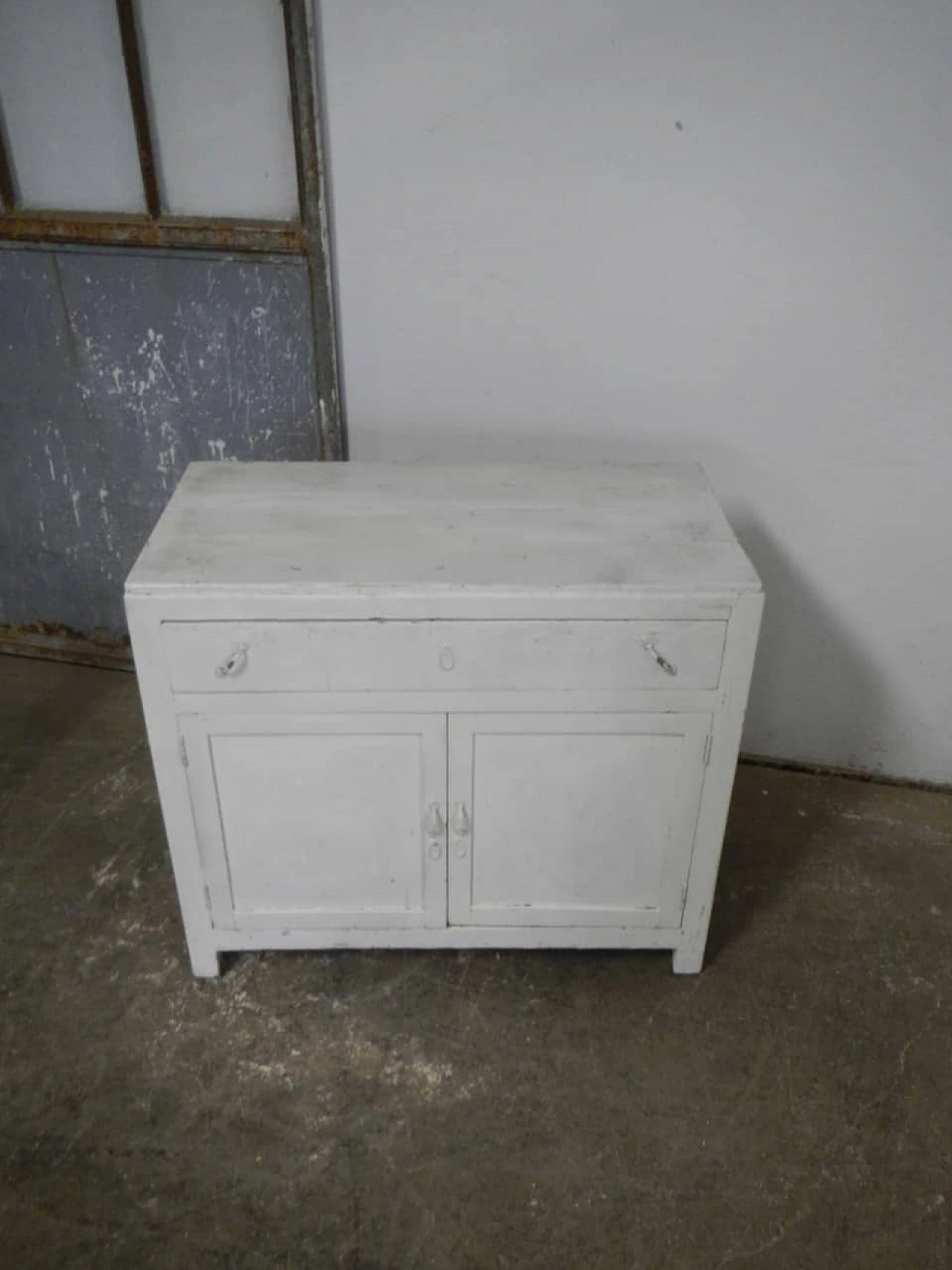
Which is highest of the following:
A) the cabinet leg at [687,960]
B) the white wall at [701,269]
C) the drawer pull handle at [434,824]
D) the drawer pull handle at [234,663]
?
the white wall at [701,269]

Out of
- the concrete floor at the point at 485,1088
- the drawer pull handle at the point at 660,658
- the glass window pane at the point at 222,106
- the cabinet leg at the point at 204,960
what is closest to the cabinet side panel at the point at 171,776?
the cabinet leg at the point at 204,960

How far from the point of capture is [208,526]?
1.51m

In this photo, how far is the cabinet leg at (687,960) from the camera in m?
1.70

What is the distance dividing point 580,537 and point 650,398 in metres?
0.54

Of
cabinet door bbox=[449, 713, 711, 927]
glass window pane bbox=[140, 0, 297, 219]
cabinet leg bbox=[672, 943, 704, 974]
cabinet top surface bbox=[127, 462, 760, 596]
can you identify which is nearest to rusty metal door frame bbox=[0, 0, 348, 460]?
glass window pane bbox=[140, 0, 297, 219]

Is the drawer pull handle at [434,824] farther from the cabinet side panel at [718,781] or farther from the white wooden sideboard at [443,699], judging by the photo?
the cabinet side panel at [718,781]

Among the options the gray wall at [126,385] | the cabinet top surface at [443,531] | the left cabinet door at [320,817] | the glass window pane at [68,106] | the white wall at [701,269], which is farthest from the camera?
the gray wall at [126,385]

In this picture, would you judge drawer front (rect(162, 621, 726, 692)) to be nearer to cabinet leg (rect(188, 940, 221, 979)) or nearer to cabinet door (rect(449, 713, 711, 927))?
cabinet door (rect(449, 713, 711, 927))

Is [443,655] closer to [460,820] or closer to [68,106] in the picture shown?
[460,820]

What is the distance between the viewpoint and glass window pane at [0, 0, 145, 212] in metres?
1.85

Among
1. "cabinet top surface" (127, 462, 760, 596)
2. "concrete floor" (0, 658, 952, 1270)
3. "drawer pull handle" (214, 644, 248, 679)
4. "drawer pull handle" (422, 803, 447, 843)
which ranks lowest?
"concrete floor" (0, 658, 952, 1270)

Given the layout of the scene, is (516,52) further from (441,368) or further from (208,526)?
(208,526)

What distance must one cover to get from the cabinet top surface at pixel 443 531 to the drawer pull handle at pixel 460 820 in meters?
0.40

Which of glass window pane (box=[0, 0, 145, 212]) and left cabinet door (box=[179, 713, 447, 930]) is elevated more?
glass window pane (box=[0, 0, 145, 212])
